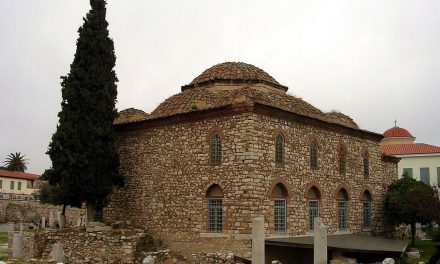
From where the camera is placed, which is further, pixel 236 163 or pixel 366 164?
pixel 366 164

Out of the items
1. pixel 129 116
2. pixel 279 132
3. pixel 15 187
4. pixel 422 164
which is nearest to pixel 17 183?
pixel 15 187

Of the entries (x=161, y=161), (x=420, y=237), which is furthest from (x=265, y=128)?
(x=420, y=237)

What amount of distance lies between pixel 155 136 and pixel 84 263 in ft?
18.7

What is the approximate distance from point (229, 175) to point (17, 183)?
42.7 metres

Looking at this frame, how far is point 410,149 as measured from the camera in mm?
39969

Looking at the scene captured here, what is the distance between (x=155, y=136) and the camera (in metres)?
21.1

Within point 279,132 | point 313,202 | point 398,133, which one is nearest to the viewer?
point 279,132

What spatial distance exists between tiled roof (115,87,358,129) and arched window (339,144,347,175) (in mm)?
1106

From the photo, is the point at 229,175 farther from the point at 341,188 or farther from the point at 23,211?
the point at 23,211

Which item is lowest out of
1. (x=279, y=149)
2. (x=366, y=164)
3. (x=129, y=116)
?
(x=366, y=164)

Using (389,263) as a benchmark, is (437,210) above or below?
above

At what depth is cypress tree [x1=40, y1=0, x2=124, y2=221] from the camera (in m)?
19.8

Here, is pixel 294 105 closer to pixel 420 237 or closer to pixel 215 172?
pixel 215 172

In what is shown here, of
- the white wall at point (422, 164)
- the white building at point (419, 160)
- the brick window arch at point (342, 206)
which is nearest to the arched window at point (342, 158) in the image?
the brick window arch at point (342, 206)
